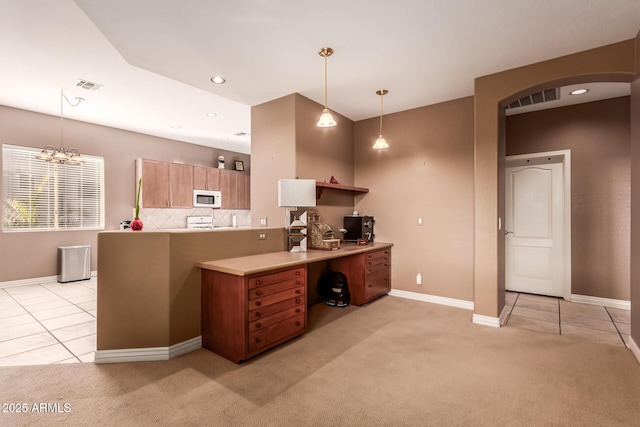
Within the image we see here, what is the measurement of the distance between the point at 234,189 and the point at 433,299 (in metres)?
5.56

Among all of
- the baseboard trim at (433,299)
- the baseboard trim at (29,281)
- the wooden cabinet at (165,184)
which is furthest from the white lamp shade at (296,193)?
the baseboard trim at (29,281)

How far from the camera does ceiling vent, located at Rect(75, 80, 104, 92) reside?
3.92 metres

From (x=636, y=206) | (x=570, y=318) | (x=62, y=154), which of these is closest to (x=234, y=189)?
(x=62, y=154)

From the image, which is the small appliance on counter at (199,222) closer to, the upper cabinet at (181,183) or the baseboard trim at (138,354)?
the upper cabinet at (181,183)

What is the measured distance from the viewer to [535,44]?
285cm

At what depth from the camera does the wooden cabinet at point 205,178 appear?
698 centimetres

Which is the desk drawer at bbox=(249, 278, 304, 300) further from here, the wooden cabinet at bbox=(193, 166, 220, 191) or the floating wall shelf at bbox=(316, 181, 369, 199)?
the wooden cabinet at bbox=(193, 166, 220, 191)

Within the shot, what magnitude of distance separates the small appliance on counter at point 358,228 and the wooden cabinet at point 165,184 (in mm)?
3927

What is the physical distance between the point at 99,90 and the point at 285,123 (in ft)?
8.57

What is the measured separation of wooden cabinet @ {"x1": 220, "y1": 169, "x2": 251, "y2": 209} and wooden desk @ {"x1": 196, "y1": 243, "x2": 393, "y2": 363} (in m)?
4.79

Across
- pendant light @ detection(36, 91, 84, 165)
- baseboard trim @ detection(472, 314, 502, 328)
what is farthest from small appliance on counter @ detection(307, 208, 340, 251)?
pendant light @ detection(36, 91, 84, 165)

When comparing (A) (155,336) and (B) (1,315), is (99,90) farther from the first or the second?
→ (A) (155,336)

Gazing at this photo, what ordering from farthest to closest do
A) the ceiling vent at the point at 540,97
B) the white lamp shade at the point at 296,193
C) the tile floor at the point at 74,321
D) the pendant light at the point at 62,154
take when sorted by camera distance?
the pendant light at the point at 62,154 → the ceiling vent at the point at 540,97 → the white lamp shade at the point at 296,193 → the tile floor at the point at 74,321

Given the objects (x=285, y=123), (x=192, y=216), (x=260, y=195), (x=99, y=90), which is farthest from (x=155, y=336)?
(x=192, y=216)
